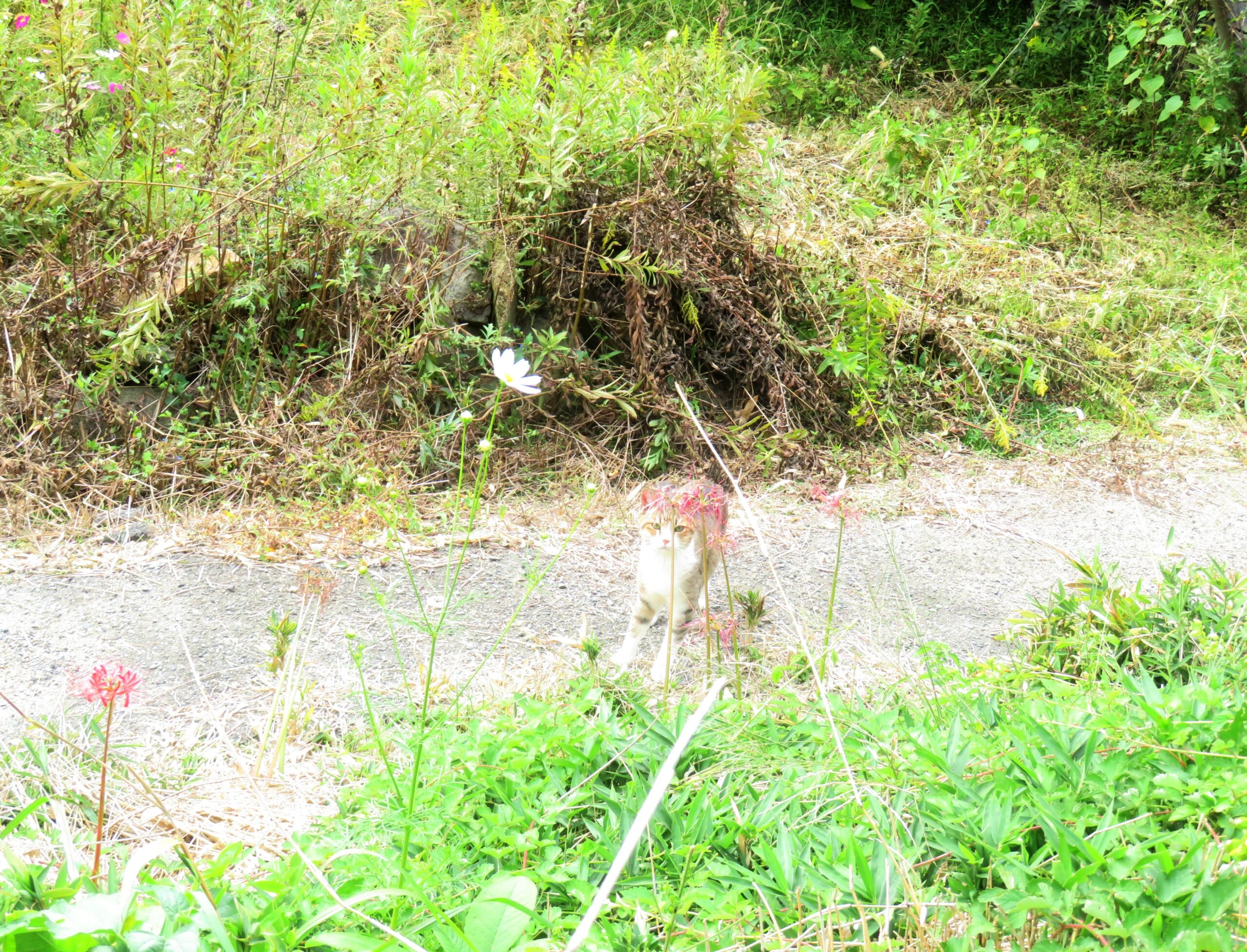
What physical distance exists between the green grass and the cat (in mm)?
553

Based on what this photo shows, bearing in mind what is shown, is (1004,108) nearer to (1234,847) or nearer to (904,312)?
(904,312)

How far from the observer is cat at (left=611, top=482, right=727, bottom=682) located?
9.08 ft

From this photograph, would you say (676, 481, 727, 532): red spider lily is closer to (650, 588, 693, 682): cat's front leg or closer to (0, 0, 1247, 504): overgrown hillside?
(650, 588, 693, 682): cat's front leg

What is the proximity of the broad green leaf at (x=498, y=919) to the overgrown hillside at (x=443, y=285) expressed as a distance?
2.84 m

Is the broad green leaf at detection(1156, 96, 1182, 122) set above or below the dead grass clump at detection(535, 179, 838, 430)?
above

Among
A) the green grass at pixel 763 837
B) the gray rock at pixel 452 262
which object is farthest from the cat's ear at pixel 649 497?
the gray rock at pixel 452 262

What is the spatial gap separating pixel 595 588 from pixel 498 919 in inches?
87.2

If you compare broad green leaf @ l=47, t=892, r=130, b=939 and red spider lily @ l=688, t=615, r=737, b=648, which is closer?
broad green leaf @ l=47, t=892, r=130, b=939

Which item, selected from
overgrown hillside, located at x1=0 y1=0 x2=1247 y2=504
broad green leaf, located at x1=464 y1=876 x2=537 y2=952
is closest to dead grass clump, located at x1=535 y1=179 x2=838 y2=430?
overgrown hillside, located at x1=0 y1=0 x2=1247 y2=504

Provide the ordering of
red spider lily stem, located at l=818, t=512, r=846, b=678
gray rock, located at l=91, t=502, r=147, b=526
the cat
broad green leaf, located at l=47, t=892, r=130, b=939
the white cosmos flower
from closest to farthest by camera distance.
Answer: broad green leaf, located at l=47, t=892, r=130, b=939, the white cosmos flower, red spider lily stem, located at l=818, t=512, r=846, b=678, the cat, gray rock, located at l=91, t=502, r=147, b=526

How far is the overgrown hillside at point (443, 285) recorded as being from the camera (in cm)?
414

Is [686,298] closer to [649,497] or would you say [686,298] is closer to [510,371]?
[649,497]

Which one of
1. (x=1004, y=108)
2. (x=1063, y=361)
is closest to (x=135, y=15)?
(x=1063, y=361)

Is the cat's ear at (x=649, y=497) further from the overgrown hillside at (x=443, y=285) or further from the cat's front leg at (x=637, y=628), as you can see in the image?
the overgrown hillside at (x=443, y=285)
